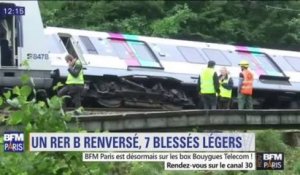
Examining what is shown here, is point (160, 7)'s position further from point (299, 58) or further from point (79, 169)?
point (79, 169)

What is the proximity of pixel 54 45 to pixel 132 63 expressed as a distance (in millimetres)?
2116

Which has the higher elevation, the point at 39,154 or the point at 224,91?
the point at 39,154

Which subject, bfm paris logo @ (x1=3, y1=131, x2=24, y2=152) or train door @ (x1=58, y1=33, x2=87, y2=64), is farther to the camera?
train door @ (x1=58, y1=33, x2=87, y2=64)

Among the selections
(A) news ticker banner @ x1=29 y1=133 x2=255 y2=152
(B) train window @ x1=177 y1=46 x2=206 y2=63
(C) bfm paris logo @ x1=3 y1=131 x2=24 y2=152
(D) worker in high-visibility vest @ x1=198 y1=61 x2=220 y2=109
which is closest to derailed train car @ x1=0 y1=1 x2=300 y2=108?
(B) train window @ x1=177 y1=46 x2=206 y2=63

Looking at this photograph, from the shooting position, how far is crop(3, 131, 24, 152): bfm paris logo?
24.9 feet

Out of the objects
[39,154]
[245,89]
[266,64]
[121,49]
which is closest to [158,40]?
[121,49]

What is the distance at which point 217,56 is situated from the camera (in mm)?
22734

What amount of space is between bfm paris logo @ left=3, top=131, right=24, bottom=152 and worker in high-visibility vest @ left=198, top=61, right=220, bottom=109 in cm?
967

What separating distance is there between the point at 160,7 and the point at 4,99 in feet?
80.0

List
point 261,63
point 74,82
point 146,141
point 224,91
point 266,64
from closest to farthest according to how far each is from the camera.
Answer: point 146,141 < point 74,82 < point 224,91 < point 261,63 < point 266,64

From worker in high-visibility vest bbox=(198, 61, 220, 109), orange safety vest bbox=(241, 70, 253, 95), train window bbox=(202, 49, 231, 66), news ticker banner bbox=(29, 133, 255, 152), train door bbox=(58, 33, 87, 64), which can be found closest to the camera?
news ticker banner bbox=(29, 133, 255, 152)

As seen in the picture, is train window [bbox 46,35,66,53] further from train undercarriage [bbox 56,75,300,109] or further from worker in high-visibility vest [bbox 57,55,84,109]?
worker in high-visibility vest [bbox 57,55,84,109]

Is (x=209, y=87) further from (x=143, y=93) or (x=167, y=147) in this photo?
(x=167, y=147)

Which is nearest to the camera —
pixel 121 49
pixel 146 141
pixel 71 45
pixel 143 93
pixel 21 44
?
pixel 146 141
